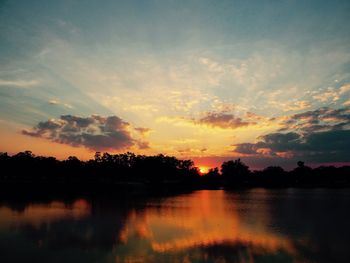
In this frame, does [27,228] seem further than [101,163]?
No

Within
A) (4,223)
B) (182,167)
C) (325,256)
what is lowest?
(325,256)

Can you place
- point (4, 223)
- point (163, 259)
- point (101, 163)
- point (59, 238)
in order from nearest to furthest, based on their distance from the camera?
1. point (163, 259)
2. point (59, 238)
3. point (4, 223)
4. point (101, 163)

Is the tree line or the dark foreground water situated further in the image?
the tree line

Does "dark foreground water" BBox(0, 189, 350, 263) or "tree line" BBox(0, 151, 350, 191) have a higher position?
"tree line" BBox(0, 151, 350, 191)

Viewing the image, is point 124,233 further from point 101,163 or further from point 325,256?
point 101,163

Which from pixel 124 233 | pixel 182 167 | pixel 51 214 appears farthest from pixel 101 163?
pixel 124 233

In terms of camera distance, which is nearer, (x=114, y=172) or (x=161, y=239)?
(x=161, y=239)

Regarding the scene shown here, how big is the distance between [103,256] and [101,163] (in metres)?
154

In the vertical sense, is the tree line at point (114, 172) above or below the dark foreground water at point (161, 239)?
above

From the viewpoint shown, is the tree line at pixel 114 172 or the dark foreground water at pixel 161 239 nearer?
the dark foreground water at pixel 161 239

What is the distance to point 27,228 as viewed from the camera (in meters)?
24.4

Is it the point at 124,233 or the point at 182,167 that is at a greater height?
the point at 182,167

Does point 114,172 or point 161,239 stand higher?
point 114,172

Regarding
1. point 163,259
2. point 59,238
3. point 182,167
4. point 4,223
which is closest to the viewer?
point 163,259
